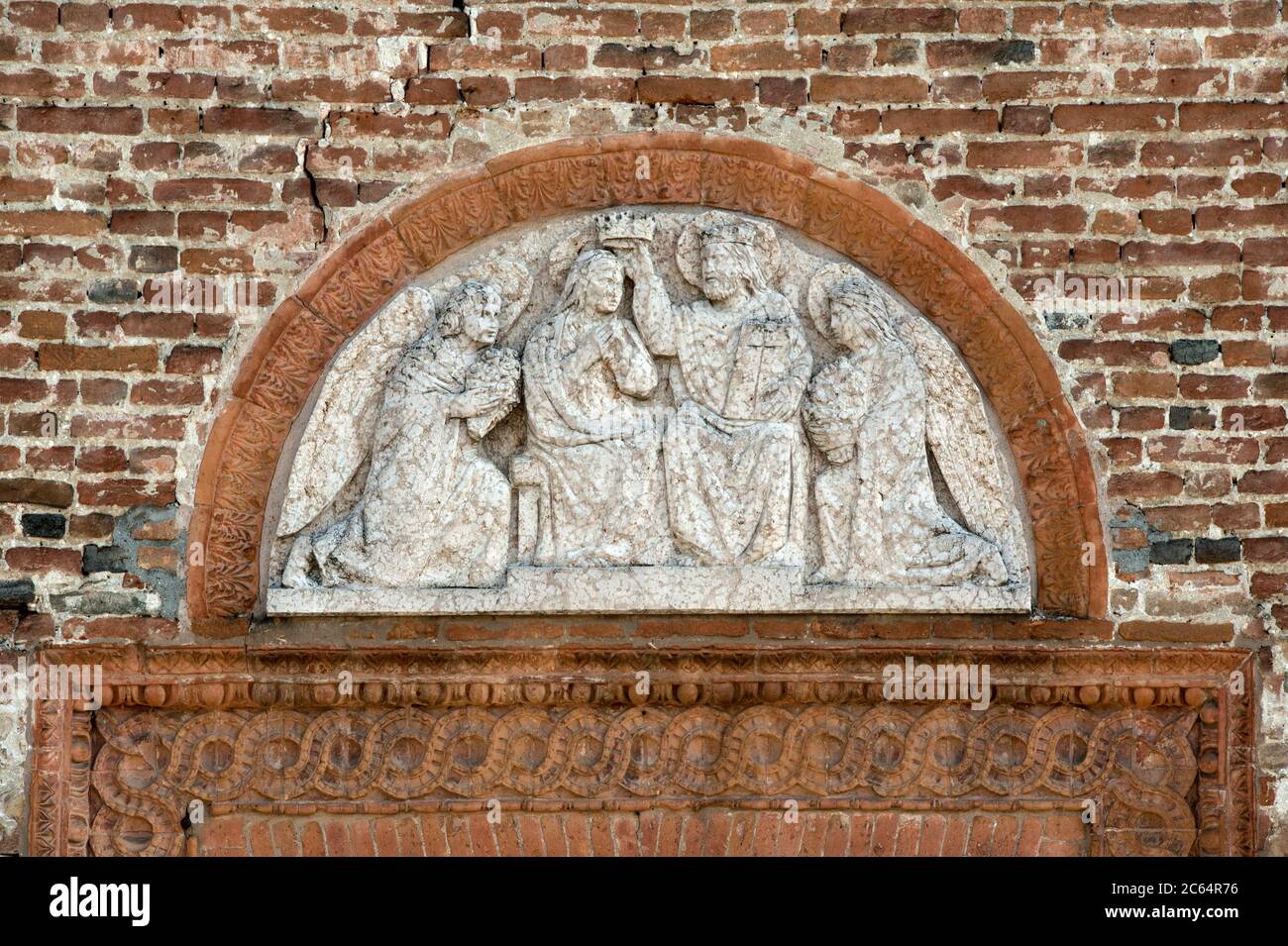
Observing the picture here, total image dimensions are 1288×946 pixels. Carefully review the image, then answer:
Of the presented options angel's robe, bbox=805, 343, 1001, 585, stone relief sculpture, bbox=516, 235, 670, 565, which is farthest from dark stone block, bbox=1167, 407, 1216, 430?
stone relief sculpture, bbox=516, 235, 670, 565

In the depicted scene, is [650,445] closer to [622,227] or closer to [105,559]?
[622,227]

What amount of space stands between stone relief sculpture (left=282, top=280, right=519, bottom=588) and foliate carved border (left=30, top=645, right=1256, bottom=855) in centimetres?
27

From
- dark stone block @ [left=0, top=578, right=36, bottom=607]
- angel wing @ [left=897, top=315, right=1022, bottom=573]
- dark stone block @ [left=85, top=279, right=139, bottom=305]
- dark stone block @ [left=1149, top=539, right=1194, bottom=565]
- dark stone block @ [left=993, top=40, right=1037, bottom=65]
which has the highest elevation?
dark stone block @ [left=993, top=40, right=1037, bottom=65]

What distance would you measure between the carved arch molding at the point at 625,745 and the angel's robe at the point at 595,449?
328 mm

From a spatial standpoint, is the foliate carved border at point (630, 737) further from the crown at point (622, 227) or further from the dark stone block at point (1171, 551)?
the crown at point (622, 227)

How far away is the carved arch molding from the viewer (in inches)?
237

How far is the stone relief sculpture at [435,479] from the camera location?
6.07 meters

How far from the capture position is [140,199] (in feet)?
20.2

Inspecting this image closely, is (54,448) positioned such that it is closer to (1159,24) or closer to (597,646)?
(597,646)

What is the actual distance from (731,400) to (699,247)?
52 centimetres

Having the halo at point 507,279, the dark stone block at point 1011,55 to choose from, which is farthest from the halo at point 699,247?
the dark stone block at point 1011,55

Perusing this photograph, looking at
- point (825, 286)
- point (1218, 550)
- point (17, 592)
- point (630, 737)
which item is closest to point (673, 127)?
point (825, 286)

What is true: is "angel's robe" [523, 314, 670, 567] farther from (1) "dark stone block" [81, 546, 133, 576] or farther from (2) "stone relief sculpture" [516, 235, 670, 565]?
(1) "dark stone block" [81, 546, 133, 576]

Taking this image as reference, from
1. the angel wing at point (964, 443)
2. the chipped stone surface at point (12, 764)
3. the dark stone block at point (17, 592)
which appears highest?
the angel wing at point (964, 443)
